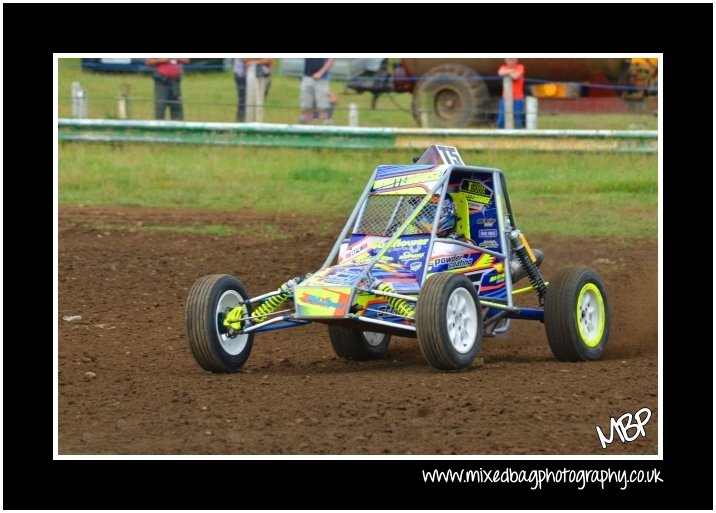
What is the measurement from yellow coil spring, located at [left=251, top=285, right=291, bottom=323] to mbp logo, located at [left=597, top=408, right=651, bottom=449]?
276 centimetres

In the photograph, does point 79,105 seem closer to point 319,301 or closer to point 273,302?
point 273,302

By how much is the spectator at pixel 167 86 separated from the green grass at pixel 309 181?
68.2 inches

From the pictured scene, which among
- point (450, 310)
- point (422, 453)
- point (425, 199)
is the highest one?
point (425, 199)

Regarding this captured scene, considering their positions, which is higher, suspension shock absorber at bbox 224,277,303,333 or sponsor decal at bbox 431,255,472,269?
sponsor decal at bbox 431,255,472,269

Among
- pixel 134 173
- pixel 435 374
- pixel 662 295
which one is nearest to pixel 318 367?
pixel 435 374

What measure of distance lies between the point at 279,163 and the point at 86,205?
362cm

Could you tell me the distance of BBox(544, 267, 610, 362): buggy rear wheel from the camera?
984 centimetres

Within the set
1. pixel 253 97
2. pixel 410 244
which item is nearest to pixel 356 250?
pixel 410 244

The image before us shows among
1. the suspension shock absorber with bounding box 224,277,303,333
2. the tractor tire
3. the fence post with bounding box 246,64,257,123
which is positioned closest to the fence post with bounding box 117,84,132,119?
the fence post with bounding box 246,64,257,123

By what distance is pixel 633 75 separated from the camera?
23531mm

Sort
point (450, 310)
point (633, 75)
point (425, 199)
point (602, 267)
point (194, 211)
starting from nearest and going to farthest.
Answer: point (450, 310) < point (425, 199) < point (602, 267) < point (194, 211) < point (633, 75)

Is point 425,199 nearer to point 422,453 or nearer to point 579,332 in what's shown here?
point 579,332

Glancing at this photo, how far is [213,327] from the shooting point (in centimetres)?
905

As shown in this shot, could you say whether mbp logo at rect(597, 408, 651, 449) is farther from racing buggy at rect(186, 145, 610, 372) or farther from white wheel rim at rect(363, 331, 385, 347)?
white wheel rim at rect(363, 331, 385, 347)
